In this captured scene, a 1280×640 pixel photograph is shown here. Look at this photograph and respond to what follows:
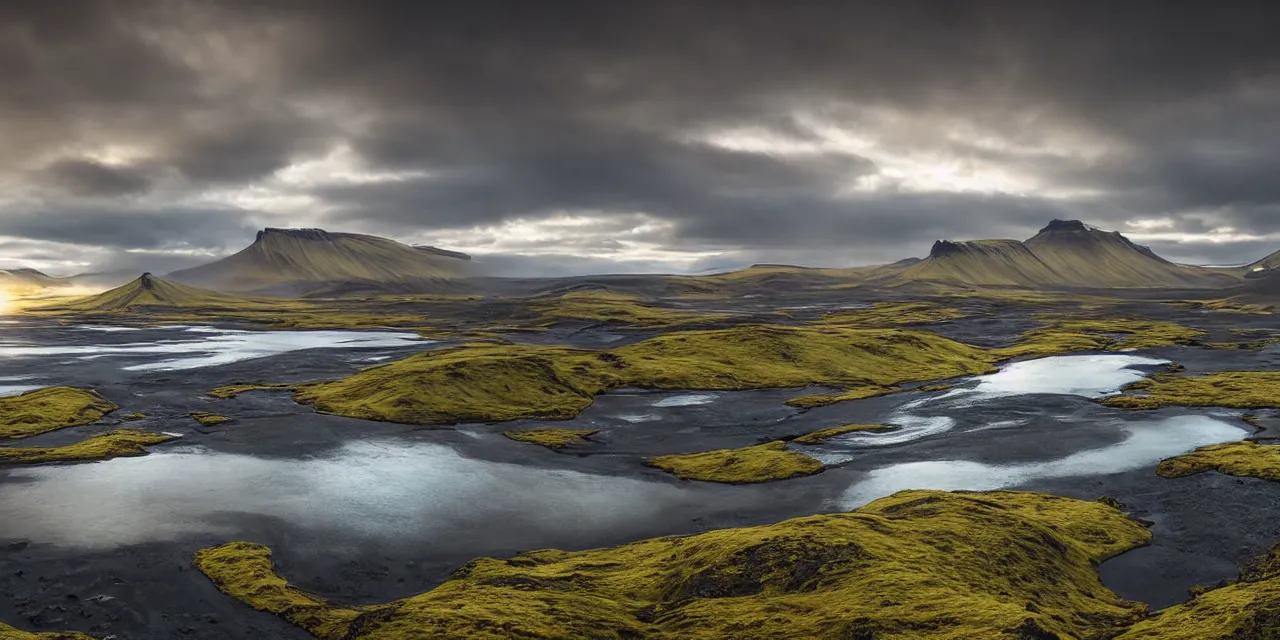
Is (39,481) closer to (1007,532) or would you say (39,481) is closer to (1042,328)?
(1007,532)

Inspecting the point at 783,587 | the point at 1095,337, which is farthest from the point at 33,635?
the point at 1095,337

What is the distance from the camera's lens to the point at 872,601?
2375 cm

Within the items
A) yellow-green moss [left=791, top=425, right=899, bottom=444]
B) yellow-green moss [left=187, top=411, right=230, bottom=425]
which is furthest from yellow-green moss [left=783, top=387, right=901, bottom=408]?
yellow-green moss [left=187, top=411, right=230, bottom=425]

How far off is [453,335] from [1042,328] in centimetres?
13700

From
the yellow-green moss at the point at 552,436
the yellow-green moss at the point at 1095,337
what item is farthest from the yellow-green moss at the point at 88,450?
the yellow-green moss at the point at 1095,337

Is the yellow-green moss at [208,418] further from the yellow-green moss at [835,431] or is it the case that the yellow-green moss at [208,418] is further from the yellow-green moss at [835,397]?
the yellow-green moss at [835,397]

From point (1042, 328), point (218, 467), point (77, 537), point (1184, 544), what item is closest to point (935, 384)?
point (1184, 544)

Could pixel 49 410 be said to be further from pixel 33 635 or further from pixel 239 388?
pixel 33 635

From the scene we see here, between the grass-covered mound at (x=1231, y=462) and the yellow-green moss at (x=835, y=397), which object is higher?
→ the grass-covered mound at (x=1231, y=462)

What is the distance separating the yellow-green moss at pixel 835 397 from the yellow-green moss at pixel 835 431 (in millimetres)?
13429

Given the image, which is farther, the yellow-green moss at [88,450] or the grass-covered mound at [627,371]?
the grass-covered mound at [627,371]

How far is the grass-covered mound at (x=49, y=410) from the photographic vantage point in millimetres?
65062

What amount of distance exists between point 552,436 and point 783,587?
131ft

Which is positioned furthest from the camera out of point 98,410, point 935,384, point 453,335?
point 453,335
